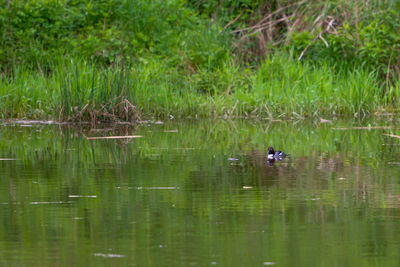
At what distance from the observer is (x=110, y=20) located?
63.2ft

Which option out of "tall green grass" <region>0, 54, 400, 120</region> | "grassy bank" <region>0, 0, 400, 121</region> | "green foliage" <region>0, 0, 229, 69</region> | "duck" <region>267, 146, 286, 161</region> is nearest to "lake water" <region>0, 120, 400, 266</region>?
"duck" <region>267, 146, 286, 161</region>

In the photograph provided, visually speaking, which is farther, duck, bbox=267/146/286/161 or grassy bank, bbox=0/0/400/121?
grassy bank, bbox=0/0/400/121

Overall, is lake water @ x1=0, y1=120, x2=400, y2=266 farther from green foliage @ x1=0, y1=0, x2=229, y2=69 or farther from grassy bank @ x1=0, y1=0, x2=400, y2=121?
green foliage @ x1=0, y1=0, x2=229, y2=69

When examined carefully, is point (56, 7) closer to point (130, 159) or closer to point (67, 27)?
point (67, 27)

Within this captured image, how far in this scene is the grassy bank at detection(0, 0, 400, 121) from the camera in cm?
1452

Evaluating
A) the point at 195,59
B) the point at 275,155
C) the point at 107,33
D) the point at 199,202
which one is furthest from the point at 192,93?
the point at 199,202

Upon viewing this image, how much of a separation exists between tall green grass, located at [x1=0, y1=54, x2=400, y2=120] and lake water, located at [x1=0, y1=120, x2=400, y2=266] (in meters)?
2.53

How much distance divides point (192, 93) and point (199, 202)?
9.56 m

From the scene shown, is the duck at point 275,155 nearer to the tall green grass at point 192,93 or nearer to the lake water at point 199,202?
the lake water at point 199,202

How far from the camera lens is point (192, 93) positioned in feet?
51.0

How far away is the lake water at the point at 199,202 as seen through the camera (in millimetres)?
4473

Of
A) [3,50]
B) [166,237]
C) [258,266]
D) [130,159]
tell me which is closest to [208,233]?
[166,237]

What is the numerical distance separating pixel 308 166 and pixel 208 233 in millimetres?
3335

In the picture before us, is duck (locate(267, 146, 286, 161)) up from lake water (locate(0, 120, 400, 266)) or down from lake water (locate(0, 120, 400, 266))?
up
